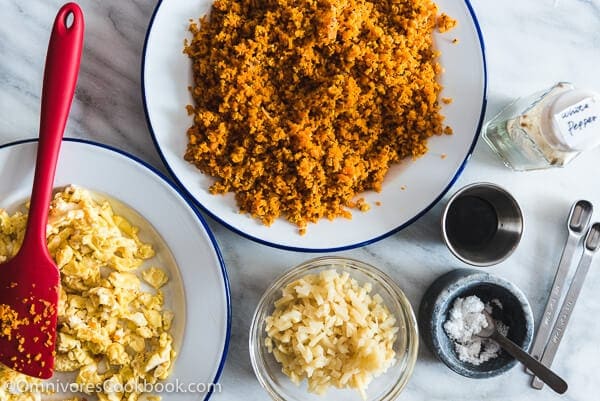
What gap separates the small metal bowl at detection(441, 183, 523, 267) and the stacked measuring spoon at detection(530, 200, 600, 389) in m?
0.23

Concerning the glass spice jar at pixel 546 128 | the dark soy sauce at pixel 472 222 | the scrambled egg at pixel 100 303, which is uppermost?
the glass spice jar at pixel 546 128

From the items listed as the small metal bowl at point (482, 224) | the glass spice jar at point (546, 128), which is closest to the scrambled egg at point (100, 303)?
the small metal bowl at point (482, 224)

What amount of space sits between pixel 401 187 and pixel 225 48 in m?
0.58

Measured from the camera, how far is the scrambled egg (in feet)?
5.03

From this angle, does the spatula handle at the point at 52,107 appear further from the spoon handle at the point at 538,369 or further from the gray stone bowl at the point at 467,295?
the spoon handle at the point at 538,369

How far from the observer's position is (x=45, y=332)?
4.88 feet

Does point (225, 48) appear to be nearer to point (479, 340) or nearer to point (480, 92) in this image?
point (480, 92)

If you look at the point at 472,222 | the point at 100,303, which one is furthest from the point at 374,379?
the point at 100,303

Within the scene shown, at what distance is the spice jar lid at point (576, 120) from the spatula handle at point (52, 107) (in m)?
1.18

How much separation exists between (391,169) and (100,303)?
2.72 ft

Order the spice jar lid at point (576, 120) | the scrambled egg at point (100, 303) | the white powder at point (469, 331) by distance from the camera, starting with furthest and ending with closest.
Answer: the white powder at point (469, 331), the scrambled egg at point (100, 303), the spice jar lid at point (576, 120)

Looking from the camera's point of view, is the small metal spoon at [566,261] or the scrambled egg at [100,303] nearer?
the scrambled egg at [100,303]

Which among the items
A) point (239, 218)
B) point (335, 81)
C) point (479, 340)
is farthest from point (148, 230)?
point (479, 340)

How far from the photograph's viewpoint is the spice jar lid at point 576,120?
1427 millimetres
